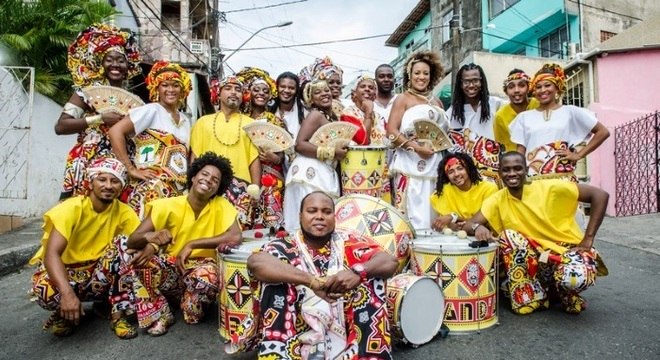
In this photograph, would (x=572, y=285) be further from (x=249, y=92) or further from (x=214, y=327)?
(x=249, y=92)

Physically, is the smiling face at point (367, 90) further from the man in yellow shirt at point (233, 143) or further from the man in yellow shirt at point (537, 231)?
the man in yellow shirt at point (537, 231)

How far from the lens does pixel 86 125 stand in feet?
14.1

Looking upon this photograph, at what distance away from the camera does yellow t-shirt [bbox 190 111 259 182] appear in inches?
179

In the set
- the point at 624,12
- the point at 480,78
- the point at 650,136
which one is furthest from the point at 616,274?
the point at 624,12

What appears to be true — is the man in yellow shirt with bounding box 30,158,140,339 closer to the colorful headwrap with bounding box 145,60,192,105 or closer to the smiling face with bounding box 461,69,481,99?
the colorful headwrap with bounding box 145,60,192,105

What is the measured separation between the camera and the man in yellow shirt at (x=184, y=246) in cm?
356

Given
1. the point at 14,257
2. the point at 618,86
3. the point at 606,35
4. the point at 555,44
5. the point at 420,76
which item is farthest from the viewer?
the point at 555,44

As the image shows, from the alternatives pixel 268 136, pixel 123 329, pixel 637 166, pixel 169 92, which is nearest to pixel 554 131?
pixel 268 136

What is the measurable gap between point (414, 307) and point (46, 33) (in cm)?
916

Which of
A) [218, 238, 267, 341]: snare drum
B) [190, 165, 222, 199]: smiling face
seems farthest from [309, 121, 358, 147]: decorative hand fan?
[218, 238, 267, 341]: snare drum

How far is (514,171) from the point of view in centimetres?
395

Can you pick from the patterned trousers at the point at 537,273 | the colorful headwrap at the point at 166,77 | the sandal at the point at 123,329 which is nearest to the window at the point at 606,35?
the patterned trousers at the point at 537,273

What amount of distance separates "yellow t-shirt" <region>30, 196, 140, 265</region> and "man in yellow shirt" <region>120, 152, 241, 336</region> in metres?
0.24

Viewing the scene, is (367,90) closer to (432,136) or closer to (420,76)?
(420,76)
